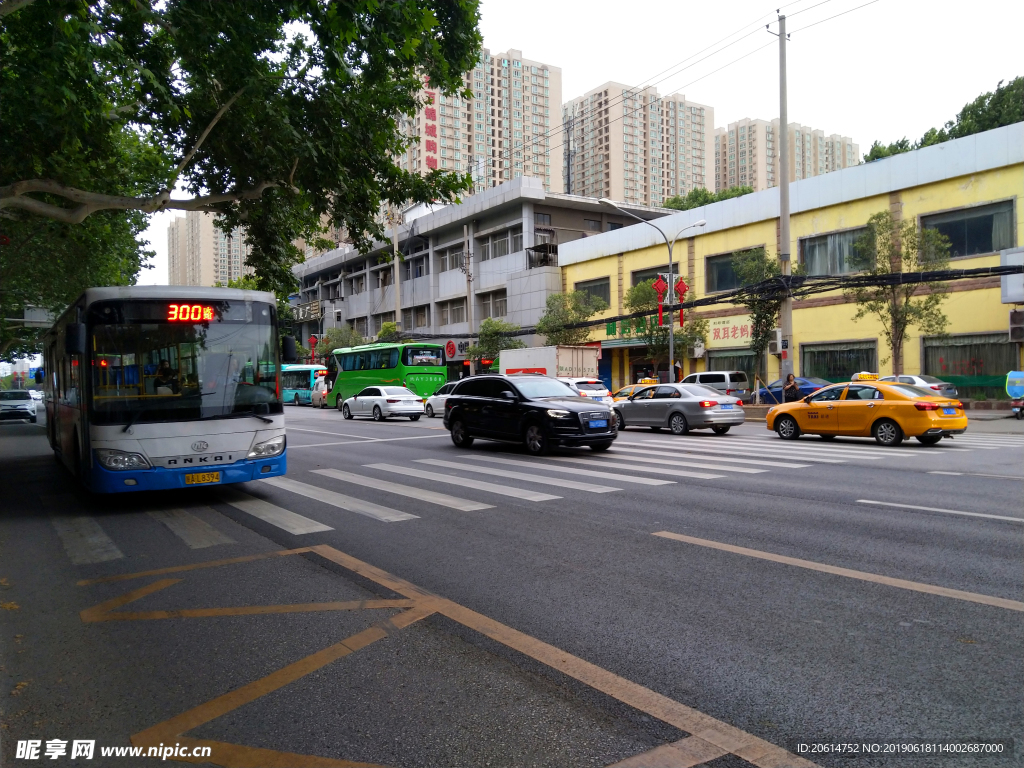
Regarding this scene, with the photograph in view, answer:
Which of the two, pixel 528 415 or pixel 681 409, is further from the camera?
pixel 681 409

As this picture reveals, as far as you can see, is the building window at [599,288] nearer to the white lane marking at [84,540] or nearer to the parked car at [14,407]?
the parked car at [14,407]

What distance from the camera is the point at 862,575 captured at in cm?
545

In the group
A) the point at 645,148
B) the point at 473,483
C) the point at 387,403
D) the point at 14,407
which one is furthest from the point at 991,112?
the point at 645,148

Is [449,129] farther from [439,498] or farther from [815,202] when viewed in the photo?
[439,498]

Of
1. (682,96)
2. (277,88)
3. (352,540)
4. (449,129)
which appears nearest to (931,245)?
(277,88)

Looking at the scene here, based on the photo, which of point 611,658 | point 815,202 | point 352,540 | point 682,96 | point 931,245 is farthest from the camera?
point 682,96

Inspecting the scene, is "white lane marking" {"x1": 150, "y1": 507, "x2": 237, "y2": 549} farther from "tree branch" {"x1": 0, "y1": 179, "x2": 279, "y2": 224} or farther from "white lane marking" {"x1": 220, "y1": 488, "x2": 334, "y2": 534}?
"tree branch" {"x1": 0, "y1": 179, "x2": 279, "y2": 224}

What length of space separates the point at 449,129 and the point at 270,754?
102309mm

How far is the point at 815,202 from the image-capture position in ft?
108

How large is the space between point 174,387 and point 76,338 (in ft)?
3.99

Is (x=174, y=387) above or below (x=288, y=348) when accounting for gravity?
below

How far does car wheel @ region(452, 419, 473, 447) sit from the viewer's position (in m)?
16.4

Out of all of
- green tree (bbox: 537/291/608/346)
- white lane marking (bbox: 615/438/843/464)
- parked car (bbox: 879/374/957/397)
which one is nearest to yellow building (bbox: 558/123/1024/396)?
green tree (bbox: 537/291/608/346)
